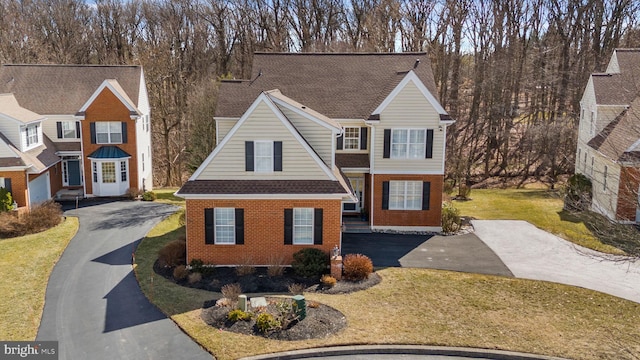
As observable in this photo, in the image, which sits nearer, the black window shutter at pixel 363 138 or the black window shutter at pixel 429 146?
the black window shutter at pixel 429 146

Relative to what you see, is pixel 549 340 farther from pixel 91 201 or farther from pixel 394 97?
pixel 91 201

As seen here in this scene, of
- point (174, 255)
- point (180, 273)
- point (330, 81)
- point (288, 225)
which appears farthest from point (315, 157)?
point (330, 81)

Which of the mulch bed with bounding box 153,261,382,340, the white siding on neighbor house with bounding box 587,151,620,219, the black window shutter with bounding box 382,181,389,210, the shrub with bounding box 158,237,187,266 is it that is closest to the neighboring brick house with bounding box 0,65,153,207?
the shrub with bounding box 158,237,187,266

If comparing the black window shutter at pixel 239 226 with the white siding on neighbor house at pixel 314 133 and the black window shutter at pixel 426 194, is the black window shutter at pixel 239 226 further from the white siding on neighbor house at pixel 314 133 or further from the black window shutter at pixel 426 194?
the black window shutter at pixel 426 194

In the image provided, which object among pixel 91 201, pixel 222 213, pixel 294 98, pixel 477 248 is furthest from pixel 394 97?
pixel 91 201

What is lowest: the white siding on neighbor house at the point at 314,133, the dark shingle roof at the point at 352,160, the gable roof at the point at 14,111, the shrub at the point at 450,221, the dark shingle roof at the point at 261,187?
the shrub at the point at 450,221

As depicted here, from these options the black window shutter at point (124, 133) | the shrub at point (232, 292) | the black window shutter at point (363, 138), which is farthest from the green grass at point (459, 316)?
the black window shutter at point (124, 133)

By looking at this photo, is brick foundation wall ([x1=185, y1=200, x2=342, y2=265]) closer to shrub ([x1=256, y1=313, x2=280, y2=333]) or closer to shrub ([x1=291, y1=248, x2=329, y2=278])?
shrub ([x1=291, y1=248, x2=329, y2=278])

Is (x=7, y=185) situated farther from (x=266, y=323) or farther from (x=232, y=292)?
(x=266, y=323)
